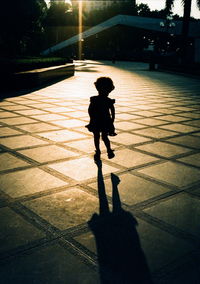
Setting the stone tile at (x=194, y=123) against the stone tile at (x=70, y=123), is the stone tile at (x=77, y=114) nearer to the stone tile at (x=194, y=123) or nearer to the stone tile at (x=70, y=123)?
the stone tile at (x=70, y=123)

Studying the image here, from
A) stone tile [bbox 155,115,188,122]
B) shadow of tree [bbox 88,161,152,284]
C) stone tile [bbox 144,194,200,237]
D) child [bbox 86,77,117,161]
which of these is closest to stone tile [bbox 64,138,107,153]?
child [bbox 86,77,117,161]

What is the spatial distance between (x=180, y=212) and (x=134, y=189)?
0.67 meters

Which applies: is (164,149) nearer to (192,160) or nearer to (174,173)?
(192,160)

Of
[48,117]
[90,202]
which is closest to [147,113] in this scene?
[48,117]

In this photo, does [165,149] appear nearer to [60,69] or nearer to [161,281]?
[161,281]

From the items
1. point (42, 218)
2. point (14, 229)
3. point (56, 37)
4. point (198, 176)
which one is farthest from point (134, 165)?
point (56, 37)

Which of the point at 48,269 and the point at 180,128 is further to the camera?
the point at 180,128

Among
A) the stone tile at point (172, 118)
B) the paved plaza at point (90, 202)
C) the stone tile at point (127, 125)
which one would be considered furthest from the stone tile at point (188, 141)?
the stone tile at point (172, 118)

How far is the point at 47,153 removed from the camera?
5090 mm

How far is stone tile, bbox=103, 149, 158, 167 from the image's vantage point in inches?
186

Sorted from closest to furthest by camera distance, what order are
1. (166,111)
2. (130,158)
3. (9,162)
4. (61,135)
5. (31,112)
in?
(9,162) → (130,158) → (61,135) → (31,112) → (166,111)

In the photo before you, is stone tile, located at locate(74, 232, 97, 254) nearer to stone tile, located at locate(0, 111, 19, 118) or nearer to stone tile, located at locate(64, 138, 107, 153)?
stone tile, located at locate(64, 138, 107, 153)

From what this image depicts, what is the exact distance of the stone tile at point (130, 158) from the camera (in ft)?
15.5

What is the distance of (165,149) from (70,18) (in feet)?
247
